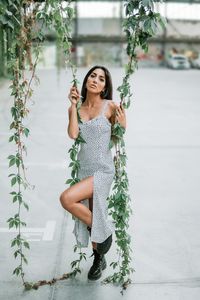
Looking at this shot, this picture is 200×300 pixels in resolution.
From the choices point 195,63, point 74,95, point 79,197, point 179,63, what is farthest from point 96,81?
point 195,63

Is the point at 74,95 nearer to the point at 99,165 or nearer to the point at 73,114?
the point at 73,114

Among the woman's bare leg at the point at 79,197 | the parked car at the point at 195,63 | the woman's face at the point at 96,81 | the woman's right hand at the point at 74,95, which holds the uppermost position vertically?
the woman's face at the point at 96,81

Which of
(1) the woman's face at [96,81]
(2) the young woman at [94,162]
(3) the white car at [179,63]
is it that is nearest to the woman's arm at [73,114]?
(2) the young woman at [94,162]

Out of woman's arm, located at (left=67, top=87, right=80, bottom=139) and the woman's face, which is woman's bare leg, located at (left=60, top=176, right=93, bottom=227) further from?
the woman's face

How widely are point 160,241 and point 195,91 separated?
1422 cm

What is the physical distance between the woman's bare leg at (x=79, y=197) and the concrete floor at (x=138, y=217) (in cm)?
62

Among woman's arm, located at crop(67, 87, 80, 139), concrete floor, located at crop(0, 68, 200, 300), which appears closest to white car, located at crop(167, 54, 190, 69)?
concrete floor, located at crop(0, 68, 200, 300)

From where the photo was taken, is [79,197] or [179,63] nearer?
[79,197]

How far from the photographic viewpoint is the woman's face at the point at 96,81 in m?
3.05

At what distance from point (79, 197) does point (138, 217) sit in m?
1.88

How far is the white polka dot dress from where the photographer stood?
293 centimetres

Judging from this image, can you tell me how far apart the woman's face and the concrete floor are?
0.45m

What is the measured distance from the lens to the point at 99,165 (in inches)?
117

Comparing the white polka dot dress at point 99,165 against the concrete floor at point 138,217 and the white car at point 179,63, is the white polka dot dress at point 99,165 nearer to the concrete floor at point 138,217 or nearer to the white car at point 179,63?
the concrete floor at point 138,217
